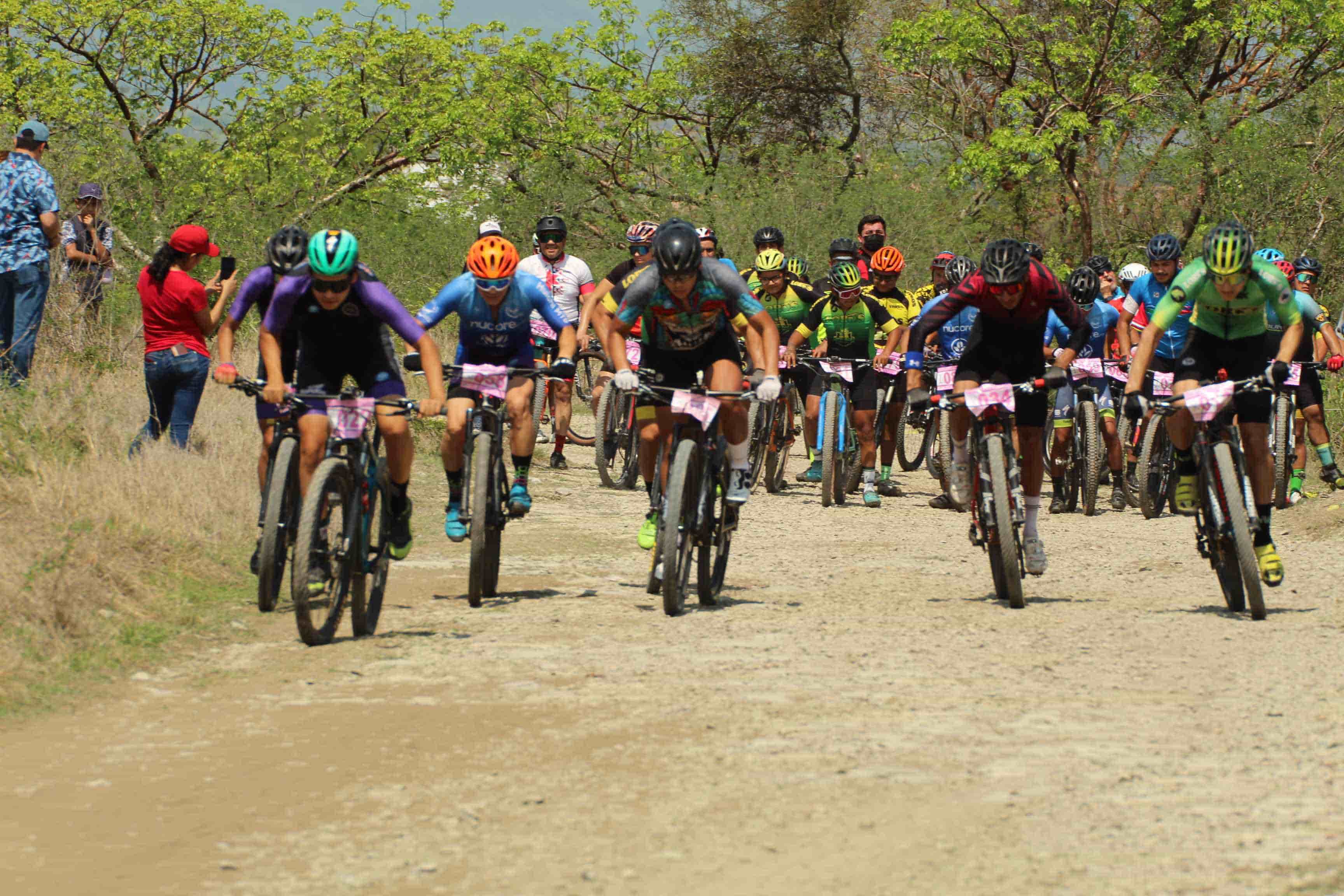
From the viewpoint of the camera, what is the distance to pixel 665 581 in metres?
8.97

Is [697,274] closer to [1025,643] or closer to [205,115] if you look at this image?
[1025,643]

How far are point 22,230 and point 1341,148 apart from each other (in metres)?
23.3

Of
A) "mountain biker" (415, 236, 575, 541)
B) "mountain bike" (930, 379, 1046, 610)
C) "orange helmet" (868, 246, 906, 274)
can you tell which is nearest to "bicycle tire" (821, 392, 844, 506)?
"orange helmet" (868, 246, 906, 274)

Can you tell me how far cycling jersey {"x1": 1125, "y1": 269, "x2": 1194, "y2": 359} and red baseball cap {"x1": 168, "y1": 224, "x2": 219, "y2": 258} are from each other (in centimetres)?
723

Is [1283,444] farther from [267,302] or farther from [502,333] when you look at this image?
[267,302]

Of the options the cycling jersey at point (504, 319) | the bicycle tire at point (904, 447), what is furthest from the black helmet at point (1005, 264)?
the bicycle tire at point (904, 447)

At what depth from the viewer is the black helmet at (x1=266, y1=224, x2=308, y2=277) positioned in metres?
8.82

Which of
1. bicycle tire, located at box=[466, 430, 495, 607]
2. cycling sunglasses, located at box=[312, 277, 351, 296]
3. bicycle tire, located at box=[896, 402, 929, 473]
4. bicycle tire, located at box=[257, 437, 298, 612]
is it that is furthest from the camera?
bicycle tire, located at box=[896, 402, 929, 473]

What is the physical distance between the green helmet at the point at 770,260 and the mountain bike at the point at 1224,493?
6.05 metres


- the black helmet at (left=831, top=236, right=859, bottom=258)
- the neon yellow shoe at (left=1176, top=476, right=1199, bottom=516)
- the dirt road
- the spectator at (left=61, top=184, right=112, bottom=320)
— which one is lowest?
the dirt road

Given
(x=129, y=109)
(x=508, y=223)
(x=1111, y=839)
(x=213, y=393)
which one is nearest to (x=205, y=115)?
(x=129, y=109)

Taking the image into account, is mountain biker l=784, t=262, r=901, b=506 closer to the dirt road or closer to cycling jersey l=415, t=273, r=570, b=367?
cycling jersey l=415, t=273, r=570, b=367

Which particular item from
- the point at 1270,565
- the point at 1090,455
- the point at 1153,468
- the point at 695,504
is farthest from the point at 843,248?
the point at 695,504

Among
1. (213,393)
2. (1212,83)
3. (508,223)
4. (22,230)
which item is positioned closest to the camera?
(22,230)
